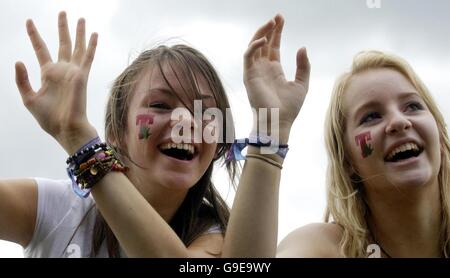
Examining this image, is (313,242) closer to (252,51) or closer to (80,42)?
(252,51)

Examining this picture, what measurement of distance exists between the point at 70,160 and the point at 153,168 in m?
0.56

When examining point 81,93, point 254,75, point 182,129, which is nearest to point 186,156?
point 182,129

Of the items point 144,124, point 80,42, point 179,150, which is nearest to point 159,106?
point 144,124

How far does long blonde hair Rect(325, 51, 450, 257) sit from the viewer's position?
3590 mm

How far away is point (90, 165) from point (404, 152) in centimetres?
191

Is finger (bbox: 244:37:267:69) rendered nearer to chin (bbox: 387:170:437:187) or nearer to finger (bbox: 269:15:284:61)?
finger (bbox: 269:15:284:61)

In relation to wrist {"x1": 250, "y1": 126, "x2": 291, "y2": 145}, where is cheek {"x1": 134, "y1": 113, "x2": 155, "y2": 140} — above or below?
above

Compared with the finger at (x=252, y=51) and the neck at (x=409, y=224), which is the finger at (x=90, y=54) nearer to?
the finger at (x=252, y=51)

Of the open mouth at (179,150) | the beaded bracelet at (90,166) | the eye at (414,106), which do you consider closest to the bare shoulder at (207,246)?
the open mouth at (179,150)

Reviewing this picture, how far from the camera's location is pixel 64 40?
105 inches

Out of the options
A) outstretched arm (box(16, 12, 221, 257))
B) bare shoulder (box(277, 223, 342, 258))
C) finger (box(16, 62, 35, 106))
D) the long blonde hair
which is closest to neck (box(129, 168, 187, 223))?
outstretched arm (box(16, 12, 221, 257))

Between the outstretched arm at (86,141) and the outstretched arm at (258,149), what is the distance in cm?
28

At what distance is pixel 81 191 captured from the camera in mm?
2438
